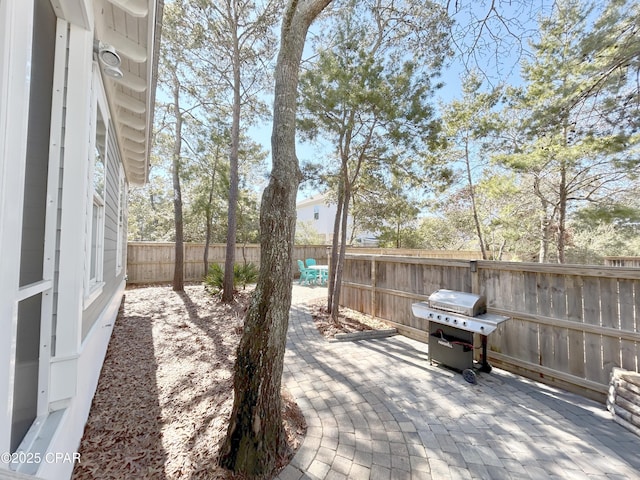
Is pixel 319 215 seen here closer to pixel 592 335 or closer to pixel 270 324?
pixel 592 335

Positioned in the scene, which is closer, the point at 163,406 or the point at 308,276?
the point at 163,406

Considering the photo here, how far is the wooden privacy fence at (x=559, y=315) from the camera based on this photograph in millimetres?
2955

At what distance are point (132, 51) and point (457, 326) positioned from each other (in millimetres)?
5184

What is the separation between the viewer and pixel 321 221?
77.9 ft

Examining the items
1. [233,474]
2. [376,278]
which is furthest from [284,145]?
[376,278]

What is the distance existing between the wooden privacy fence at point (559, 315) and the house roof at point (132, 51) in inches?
198

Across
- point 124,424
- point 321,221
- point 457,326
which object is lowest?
point 124,424

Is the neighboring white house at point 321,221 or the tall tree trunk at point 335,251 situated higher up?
Result: the neighboring white house at point 321,221

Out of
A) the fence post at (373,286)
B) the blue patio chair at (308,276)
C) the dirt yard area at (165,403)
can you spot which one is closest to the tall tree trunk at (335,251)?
the dirt yard area at (165,403)

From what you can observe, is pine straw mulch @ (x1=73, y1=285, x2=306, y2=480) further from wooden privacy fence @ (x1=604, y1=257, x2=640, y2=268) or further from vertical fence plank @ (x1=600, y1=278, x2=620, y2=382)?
wooden privacy fence @ (x1=604, y1=257, x2=640, y2=268)

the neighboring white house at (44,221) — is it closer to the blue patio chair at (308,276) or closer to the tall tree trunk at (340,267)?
the tall tree trunk at (340,267)

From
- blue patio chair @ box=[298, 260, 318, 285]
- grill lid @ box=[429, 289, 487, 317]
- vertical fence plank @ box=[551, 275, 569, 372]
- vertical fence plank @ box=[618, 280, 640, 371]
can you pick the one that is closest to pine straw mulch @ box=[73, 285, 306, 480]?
grill lid @ box=[429, 289, 487, 317]

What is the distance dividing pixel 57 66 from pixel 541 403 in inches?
214

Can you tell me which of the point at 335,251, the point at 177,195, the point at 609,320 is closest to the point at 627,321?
the point at 609,320
